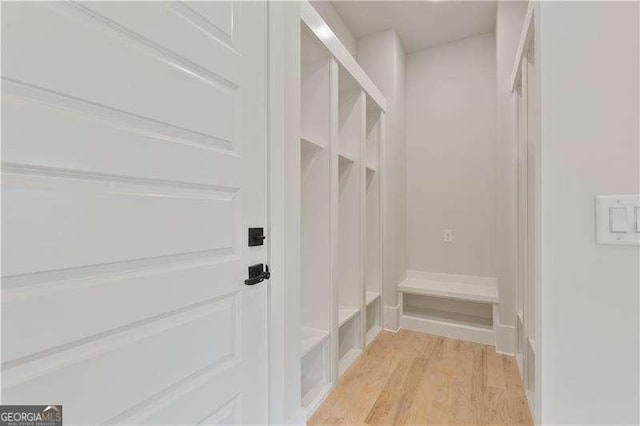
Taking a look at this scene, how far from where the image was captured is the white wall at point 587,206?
827 millimetres

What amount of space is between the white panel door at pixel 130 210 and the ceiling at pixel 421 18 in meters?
1.99

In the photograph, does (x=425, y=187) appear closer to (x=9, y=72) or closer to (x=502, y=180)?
(x=502, y=180)

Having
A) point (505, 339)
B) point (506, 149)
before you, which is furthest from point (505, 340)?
point (506, 149)

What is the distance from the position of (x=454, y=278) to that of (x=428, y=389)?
4.81 feet

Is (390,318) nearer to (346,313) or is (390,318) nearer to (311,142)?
(346,313)

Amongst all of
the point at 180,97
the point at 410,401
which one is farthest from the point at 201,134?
the point at 410,401

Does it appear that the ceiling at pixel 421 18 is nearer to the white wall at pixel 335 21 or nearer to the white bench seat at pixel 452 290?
the white wall at pixel 335 21

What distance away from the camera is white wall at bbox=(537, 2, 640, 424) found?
83 centimetres

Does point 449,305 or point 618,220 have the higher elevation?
point 618,220

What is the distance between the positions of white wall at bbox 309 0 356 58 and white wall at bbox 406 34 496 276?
761 mm

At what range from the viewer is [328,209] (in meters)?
1.94

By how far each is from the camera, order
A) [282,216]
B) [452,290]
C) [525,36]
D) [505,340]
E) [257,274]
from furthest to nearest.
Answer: [452,290]
[505,340]
[525,36]
[282,216]
[257,274]

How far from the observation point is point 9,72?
A: 0.59 meters

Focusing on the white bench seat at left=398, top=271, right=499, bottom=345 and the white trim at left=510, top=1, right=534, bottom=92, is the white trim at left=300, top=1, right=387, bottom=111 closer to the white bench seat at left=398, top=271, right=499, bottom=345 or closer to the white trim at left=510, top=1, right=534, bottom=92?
the white trim at left=510, top=1, right=534, bottom=92
